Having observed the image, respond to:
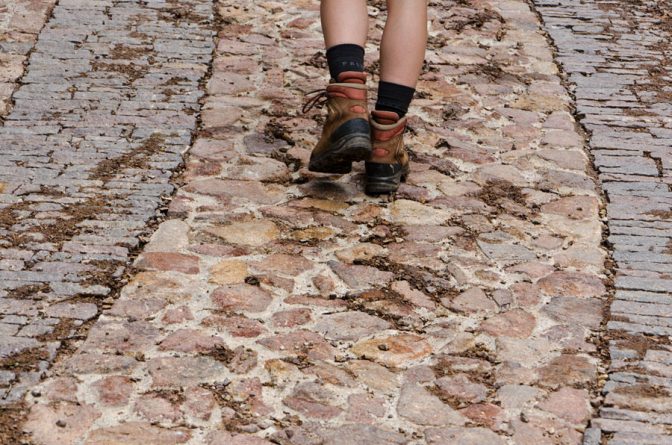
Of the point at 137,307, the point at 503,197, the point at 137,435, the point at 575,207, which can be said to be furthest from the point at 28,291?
the point at 575,207

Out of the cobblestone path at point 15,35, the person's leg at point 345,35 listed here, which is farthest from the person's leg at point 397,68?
the cobblestone path at point 15,35

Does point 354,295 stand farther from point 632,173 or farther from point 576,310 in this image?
point 632,173

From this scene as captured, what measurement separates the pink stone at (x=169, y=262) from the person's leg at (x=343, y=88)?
0.62m

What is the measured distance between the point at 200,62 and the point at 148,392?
2.67 m

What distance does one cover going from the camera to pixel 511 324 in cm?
345

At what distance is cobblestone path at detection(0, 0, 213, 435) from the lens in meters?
3.35

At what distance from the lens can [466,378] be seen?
125 inches

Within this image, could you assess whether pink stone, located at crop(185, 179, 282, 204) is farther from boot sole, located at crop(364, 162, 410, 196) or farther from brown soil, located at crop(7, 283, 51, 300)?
brown soil, located at crop(7, 283, 51, 300)

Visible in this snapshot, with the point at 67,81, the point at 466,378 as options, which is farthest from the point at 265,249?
the point at 67,81

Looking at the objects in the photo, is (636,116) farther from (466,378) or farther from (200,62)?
(466,378)

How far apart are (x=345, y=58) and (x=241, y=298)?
1.00 metres

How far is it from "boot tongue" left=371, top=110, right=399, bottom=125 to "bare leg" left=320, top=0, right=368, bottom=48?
242 millimetres

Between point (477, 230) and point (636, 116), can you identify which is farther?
point (636, 116)

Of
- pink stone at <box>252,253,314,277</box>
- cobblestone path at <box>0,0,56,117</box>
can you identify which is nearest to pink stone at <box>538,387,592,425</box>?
pink stone at <box>252,253,314,277</box>
